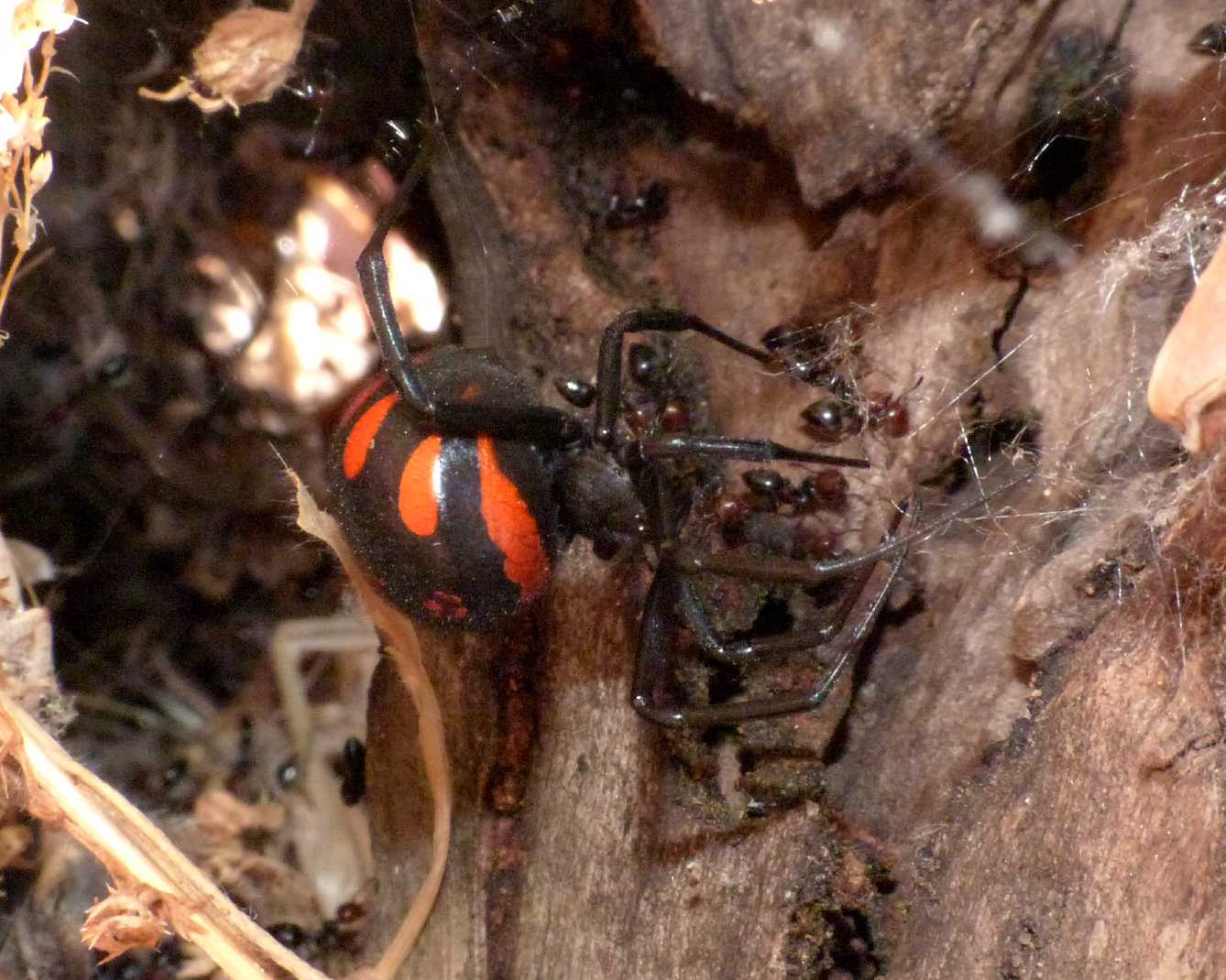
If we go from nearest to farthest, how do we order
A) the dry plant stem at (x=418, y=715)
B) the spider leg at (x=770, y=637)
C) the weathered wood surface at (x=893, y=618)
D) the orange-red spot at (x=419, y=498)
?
the weathered wood surface at (x=893, y=618) < the spider leg at (x=770, y=637) < the orange-red spot at (x=419, y=498) < the dry plant stem at (x=418, y=715)

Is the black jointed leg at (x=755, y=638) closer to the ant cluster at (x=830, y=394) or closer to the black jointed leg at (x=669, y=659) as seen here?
the black jointed leg at (x=669, y=659)

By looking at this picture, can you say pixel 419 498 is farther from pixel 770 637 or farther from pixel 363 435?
pixel 770 637

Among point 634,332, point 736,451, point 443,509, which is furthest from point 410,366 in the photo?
point 736,451

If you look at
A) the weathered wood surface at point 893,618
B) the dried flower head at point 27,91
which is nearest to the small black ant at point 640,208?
the weathered wood surface at point 893,618

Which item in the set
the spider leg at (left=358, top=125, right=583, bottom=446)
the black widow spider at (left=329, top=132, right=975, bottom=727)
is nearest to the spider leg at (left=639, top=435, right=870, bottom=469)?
the black widow spider at (left=329, top=132, right=975, bottom=727)

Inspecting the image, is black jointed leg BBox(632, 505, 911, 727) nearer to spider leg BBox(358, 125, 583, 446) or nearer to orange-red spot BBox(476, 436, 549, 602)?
orange-red spot BBox(476, 436, 549, 602)
